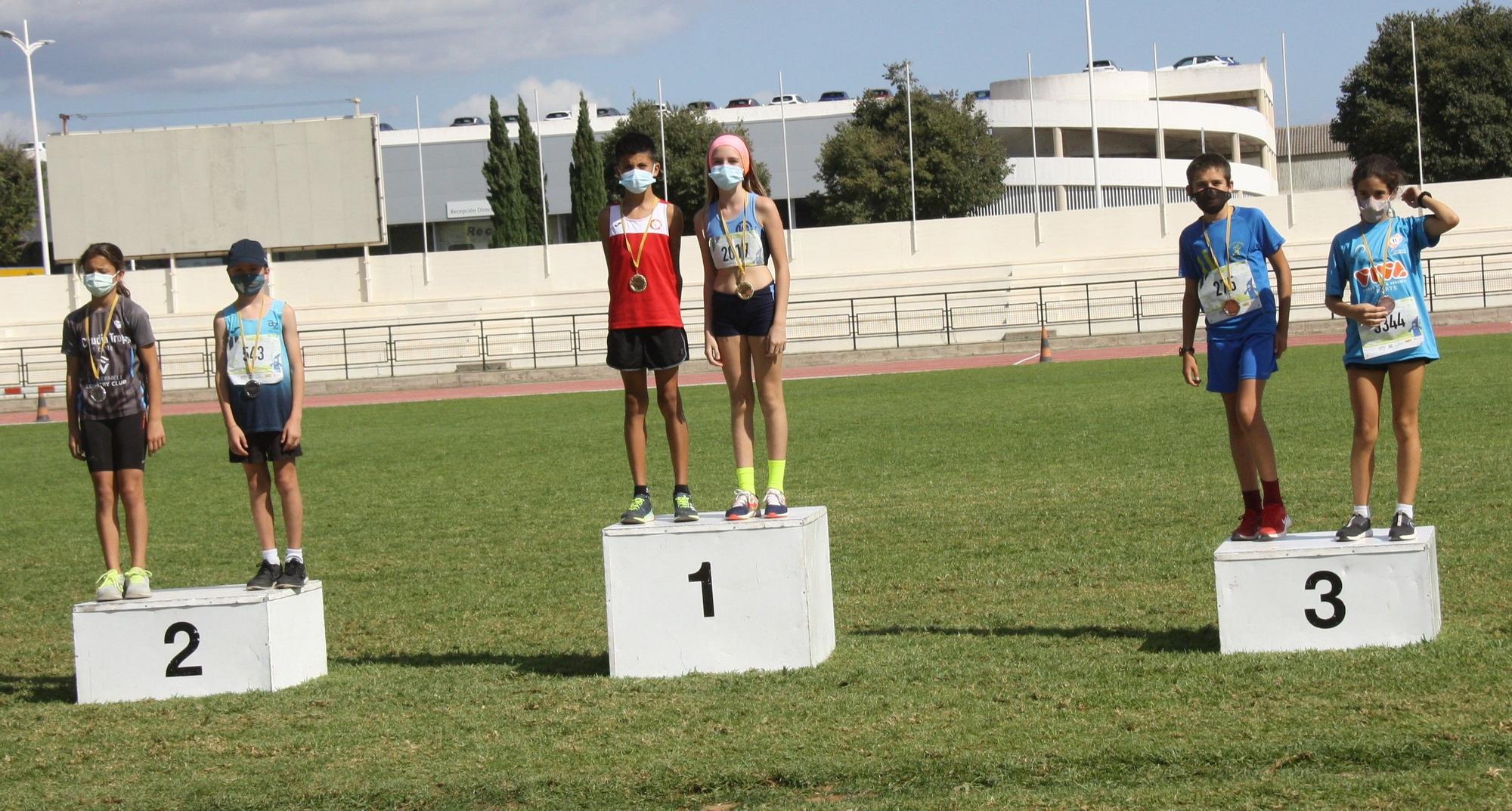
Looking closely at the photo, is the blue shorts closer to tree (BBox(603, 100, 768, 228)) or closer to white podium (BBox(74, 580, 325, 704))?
white podium (BBox(74, 580, 325, 704))

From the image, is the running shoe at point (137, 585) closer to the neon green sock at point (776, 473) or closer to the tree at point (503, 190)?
the neon green sock at point (776, 473)

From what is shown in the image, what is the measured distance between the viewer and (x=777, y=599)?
6332 millimetres

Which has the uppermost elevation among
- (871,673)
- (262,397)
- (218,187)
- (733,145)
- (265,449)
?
(218,187)

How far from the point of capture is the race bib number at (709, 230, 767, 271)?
22.3ft

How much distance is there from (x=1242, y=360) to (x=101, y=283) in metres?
5.33

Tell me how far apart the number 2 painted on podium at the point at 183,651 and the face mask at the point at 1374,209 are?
17.4ft

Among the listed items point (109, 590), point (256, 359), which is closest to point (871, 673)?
point (256, 359)

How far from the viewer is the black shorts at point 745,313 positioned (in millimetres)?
6848

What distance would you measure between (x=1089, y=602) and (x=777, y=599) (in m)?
1.86

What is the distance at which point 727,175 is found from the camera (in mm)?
6793

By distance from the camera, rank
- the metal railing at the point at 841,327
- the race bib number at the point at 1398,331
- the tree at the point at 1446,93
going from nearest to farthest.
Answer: the race bib number at the point at 1398,331
the metal railing at the point at 841,327
the tree at the point at 1446,93

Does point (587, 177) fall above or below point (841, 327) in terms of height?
above

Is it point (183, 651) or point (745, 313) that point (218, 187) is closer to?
point (183, 651)

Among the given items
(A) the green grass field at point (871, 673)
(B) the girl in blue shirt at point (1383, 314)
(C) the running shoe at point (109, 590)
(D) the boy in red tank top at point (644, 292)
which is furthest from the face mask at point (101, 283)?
(B) the girl in blue shirt at point (1383, 314)
